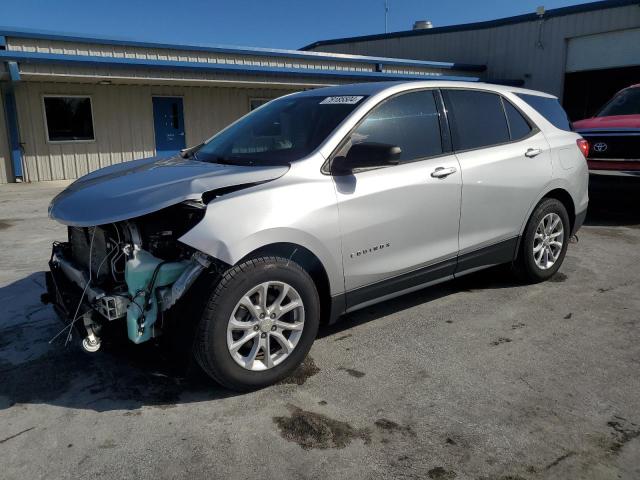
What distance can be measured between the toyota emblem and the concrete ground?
4238 mm

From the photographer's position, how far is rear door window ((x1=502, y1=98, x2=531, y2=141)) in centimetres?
A: 448

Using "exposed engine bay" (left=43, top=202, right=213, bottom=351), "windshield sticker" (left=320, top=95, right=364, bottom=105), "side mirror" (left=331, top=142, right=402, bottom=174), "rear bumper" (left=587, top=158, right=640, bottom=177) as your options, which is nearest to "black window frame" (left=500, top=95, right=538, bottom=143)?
"windshield sticker" (left=320, top=95, right=364, bottom=105)

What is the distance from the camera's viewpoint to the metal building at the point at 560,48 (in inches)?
672

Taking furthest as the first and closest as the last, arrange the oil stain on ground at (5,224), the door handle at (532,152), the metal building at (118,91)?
the metal building at (118,91)
the oil stain on ground at (5,224)
the door handle at (532,152)

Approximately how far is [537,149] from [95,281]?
3660 millimetres

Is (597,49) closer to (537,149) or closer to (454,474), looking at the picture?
(537,149)

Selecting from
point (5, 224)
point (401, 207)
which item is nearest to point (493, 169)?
point (401, 207)

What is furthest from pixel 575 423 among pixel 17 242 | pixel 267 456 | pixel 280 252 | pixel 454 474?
pixel 17 242

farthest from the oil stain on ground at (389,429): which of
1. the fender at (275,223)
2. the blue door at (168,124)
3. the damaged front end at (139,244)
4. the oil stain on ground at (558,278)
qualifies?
the blue door at (168,124)

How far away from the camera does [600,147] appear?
788 cm

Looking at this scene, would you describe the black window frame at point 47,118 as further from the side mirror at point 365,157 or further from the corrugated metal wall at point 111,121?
the side mirror at point 365,157

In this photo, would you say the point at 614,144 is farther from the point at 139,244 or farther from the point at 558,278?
the point at 139,244

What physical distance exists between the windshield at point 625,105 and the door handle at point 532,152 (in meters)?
5.32

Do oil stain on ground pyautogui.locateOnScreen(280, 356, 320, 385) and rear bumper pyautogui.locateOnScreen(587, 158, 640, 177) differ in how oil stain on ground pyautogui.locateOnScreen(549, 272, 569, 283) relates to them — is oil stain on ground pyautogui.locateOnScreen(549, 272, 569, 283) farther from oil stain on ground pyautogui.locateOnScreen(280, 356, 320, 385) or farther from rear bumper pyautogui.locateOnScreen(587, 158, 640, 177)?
rear bumper pyautogui.locateOnScreen(587, 158, 640, 177)
